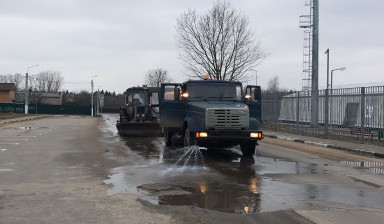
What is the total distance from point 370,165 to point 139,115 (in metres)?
14.4

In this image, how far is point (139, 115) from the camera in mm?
23781

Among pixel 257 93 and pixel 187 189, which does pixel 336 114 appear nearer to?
pixel 257 93

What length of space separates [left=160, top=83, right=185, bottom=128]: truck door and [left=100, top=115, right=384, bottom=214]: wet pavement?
1545 millimetres

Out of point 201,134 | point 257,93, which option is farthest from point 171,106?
point 257,93

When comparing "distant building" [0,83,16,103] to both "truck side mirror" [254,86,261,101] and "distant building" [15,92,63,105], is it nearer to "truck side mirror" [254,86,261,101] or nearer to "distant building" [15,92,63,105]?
"distant building" [15,92,63,105]

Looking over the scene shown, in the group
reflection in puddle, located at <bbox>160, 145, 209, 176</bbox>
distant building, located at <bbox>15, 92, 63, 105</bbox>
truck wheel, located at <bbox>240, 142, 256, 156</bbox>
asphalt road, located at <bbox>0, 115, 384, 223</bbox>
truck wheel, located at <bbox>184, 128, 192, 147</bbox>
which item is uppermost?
distant building, located at <bbox>15, 92, 63, 105</bbox>

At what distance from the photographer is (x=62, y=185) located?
26.6ft

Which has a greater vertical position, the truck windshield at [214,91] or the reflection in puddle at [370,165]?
the truck windshield at [214,91]

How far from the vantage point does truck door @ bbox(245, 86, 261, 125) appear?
13.9 meters

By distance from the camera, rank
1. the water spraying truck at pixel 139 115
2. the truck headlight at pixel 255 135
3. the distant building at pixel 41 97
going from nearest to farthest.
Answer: the truck headlight at pixel 255 135 < the water spraying truck at pixel 139 115 < the distant building at pixel 41 97

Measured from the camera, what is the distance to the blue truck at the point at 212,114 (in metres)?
12.1

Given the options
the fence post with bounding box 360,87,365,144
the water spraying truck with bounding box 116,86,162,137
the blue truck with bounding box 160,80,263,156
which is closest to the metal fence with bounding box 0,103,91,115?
the water spraying truck with bounding box 116,86,162,137

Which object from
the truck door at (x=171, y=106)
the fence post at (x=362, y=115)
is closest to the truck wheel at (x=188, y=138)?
the truck door at (x=171, y=106)

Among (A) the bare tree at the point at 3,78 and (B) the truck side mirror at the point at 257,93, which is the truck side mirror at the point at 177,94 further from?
(A) the bare tree at the point at 3,78
